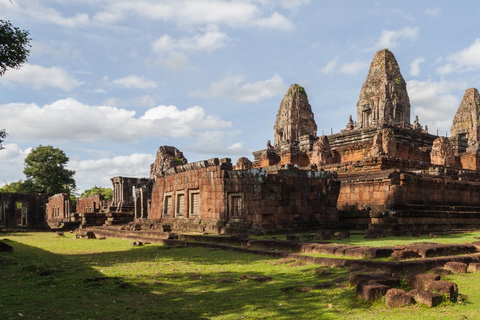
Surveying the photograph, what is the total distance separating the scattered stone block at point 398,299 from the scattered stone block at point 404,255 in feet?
8.98

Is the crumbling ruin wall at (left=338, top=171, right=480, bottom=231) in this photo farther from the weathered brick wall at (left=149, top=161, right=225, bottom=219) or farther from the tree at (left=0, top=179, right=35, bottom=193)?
A: the tree at (left=0, top=179, right=35, bottom=193)

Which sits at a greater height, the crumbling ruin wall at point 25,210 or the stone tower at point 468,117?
the stone tower at point 468,117

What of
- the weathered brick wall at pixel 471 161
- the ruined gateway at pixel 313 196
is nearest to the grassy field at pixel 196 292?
the ruined gateway at pixel 313 196

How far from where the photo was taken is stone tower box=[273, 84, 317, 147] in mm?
47719

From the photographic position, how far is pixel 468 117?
50.7m

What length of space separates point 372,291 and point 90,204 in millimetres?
37947

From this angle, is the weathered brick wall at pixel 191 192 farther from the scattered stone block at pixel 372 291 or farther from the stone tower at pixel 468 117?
the stone tower at pixel 468 117

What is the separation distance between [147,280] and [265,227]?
7.73 meters

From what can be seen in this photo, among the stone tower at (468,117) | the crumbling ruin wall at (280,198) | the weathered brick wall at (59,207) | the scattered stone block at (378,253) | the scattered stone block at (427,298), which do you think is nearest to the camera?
the scattered stone block at (427,298)

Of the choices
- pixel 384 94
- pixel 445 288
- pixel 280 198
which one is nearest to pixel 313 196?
pixel 280 198

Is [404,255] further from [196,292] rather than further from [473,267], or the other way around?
[196,292]

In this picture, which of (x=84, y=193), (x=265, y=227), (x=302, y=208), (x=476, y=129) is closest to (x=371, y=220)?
(x=302, y=208)

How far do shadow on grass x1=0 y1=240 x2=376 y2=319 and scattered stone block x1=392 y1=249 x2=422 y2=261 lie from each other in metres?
1.21

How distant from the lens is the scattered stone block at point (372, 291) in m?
5.68
